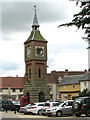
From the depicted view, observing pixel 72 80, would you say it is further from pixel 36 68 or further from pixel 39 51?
pixel 39 51

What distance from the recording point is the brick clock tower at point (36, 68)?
219 ft

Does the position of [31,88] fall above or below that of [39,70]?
below

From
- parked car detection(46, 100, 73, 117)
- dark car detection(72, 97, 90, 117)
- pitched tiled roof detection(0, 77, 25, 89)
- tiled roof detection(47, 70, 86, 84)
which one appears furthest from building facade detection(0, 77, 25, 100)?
dark car detection(72, 97, 90, 117)

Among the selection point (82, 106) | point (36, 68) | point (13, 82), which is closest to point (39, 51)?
point (36, 68)

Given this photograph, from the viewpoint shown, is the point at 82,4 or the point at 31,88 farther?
the point at 31,88

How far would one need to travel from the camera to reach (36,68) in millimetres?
67500

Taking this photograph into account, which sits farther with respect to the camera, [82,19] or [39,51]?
[39,51]

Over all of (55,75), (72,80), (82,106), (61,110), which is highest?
(55,75)

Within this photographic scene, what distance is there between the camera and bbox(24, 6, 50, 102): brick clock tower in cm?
6669

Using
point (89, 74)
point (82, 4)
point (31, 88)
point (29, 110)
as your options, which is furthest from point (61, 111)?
point (31, 88)

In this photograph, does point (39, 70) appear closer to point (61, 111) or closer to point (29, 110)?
point (29, 110)

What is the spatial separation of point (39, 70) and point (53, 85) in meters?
16.3

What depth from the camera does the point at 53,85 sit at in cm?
8306

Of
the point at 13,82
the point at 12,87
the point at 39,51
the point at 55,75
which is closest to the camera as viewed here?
the point at 39,51
